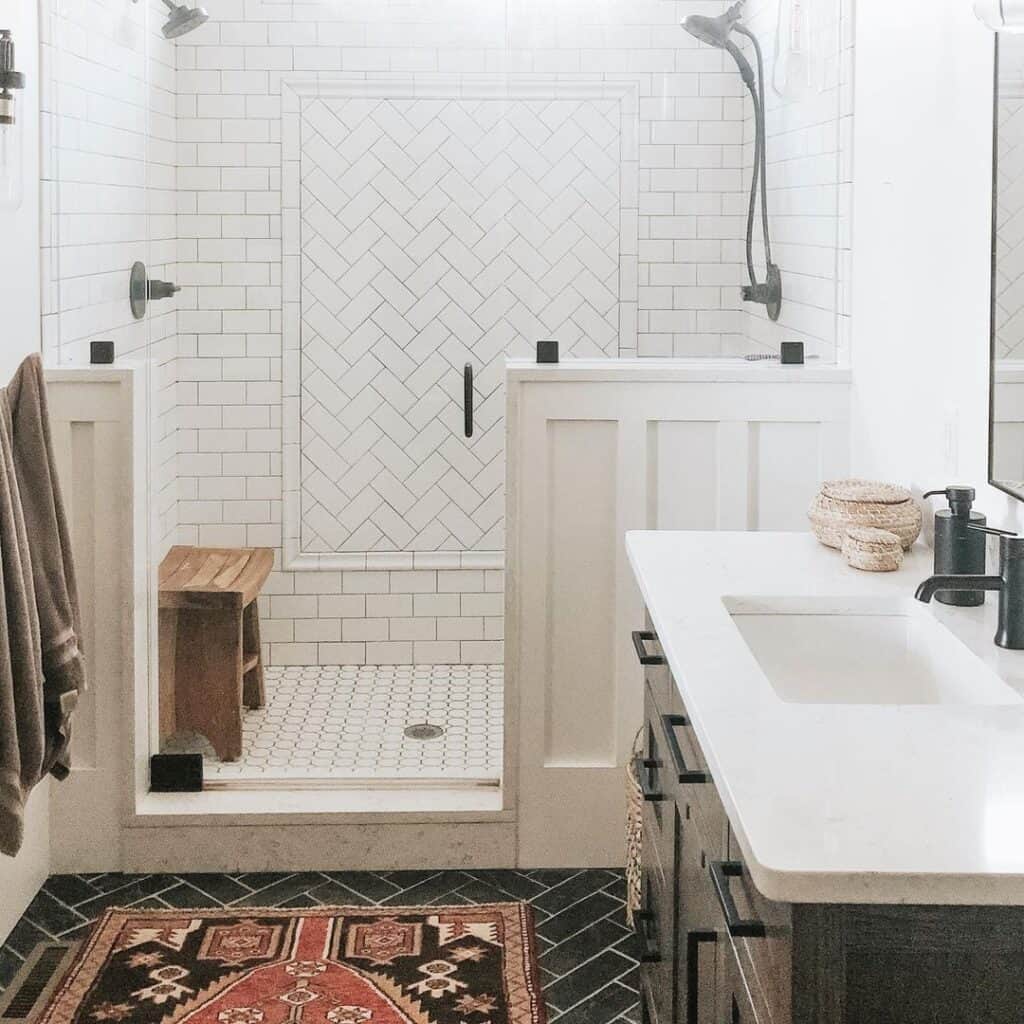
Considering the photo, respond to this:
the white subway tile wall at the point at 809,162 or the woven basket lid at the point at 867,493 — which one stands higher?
the white subway tile wall at the point at 809,162

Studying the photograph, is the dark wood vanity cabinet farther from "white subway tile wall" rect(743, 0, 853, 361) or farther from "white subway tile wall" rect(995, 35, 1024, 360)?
"white subway tile wall" rect(743, 0, 853, 361)

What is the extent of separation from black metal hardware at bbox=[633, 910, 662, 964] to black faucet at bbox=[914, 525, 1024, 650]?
2.40 ft

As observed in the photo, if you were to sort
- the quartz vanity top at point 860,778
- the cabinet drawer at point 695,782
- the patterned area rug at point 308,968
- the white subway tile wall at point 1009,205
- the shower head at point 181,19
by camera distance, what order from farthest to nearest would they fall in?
the shower head at point 181,19 < the patterned area rug at point 308,968 < the white subway tile wall at point 1009,205 < the cabinet drawer at point 695,782 < the quartz vanity top at point 860,778

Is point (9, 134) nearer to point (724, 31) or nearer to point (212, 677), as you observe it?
point (212, 677)

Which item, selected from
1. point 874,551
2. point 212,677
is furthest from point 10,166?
point 874,551

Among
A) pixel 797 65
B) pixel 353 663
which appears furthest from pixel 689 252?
pixel 353 663

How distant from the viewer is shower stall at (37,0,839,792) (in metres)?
3.42

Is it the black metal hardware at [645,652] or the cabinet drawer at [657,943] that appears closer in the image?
the cabinet drawer at [657,943]

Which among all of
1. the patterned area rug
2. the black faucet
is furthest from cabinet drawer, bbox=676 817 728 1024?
the patterned area rug

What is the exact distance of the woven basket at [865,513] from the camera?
8.14 feet

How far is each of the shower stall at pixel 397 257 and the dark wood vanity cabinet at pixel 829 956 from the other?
1826 millimetres

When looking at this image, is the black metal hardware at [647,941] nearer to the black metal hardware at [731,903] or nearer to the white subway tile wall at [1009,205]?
the black metal hardware at [731,903]

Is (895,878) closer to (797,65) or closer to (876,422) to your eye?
(876,422)

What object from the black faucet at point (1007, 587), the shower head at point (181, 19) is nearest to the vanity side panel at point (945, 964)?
the black faucet at point (1007, 587)
